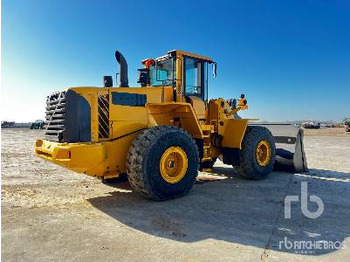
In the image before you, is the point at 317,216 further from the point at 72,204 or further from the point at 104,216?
the point at 72,204

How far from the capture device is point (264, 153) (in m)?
8.85

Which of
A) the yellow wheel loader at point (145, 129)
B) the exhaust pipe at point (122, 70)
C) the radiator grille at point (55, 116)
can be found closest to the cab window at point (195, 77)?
the yellow wheel loader at point (145, 129)

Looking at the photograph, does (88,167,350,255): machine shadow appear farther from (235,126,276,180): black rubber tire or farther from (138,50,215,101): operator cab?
(138,50,215,101): operator cab

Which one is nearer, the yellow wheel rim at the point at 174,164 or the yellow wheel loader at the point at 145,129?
the yellow wheel loader at the point at 145,129

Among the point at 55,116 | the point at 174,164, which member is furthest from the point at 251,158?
the point at 55,116

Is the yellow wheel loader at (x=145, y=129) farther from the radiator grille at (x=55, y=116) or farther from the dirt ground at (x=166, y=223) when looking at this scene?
the dirt ground at (x=166, y=223)

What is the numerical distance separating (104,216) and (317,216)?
3504 mm

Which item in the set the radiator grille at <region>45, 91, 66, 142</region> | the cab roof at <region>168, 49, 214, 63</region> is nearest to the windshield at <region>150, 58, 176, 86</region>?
the cab roof at <region>168, 49, 214, 63</region>

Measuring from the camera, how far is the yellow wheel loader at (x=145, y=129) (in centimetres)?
563

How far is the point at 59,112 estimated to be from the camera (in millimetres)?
5910

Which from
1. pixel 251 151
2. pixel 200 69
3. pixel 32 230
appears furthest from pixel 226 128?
pixel 32 230

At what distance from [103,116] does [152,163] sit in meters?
1.26

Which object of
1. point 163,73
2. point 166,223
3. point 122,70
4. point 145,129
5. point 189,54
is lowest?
point 166,223

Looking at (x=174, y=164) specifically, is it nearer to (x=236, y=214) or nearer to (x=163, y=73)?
(x=236, y=214)
